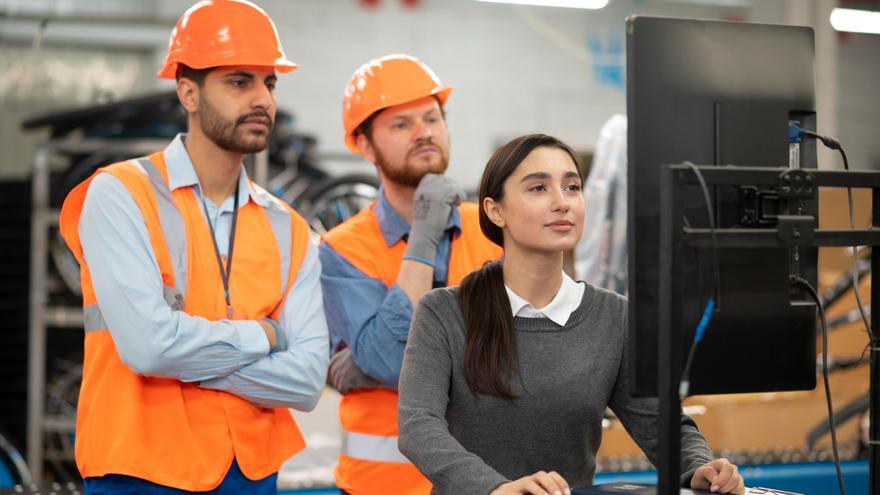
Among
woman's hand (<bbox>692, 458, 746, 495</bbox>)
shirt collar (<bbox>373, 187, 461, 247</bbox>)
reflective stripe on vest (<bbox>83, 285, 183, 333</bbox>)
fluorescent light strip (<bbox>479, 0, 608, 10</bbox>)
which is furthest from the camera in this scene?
fluorescent light strip (<bbox>479, 0, 608, 10</bbox>)

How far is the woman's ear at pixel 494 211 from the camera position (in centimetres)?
205

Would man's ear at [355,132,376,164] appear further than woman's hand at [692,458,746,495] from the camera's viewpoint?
Yes

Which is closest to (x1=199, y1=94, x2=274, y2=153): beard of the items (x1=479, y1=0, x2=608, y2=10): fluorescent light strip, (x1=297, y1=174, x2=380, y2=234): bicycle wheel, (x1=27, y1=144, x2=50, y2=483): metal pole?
(x1=297, y1=174, x2=380, y2=234): bicycle wheel

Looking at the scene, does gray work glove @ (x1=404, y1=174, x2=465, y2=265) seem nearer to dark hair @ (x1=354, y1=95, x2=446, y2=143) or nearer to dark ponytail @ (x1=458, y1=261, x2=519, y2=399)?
dark hair @ (x1=354, y1=95, x2=446, y2=143)

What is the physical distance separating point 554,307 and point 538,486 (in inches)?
18.1

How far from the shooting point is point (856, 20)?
8906mm

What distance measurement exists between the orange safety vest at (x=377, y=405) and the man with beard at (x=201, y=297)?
0.15 metres

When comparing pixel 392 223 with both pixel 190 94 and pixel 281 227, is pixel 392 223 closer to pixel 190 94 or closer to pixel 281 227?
pixel 281 227

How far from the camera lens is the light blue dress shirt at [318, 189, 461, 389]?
2383 millimetres

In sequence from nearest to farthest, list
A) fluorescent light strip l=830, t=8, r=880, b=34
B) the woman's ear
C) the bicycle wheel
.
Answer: the woman's ear < the bicycle wheel < fluorescent light strip l=830, t=8, r=880, b=34

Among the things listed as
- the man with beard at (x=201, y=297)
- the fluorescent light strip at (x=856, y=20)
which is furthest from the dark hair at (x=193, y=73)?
the fluorescent light strip at (x=856, y=20)

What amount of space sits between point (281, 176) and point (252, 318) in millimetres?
3661

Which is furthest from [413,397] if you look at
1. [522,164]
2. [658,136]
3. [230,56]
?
[230,56]

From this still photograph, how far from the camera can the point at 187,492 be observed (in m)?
Answer: 2.16
